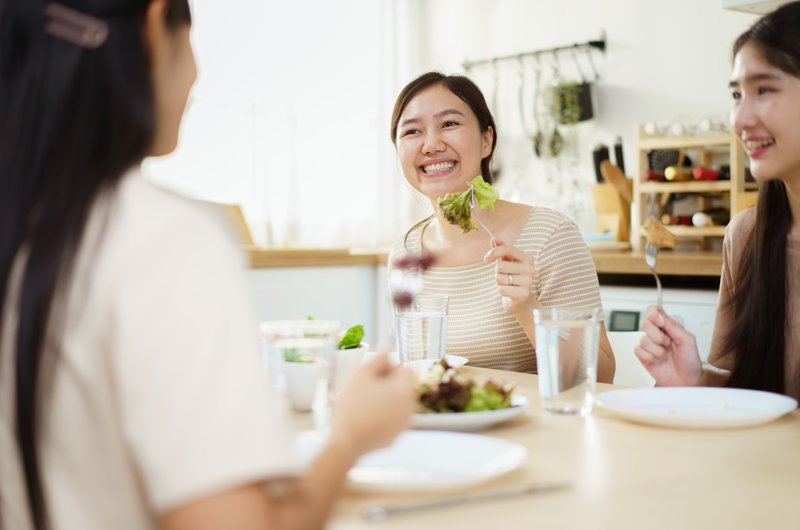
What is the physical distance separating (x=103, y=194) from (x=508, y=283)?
47.8 inches

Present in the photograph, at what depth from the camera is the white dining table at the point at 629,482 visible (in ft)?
2.70

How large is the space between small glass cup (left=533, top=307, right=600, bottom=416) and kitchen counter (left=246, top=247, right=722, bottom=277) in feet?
6.14

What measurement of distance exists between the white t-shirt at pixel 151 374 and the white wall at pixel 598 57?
3.39 m

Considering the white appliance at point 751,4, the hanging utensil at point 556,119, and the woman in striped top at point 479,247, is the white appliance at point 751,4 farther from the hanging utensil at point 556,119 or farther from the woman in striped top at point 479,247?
the hanging utensil at point 556,119

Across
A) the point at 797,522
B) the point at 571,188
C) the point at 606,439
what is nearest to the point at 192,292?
the point at 797,522

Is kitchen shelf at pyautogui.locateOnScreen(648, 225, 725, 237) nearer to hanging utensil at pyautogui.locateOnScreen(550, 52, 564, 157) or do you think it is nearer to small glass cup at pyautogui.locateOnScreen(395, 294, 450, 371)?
hanging utensil at pyautogui.locateOnScreen(550, 52, 564, 157)

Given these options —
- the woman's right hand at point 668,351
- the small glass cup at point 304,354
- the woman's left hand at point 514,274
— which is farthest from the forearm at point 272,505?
the woman's left hand at point 514,274

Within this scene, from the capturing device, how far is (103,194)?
69 centimetres

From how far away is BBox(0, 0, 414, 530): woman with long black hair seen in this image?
0.64 metres

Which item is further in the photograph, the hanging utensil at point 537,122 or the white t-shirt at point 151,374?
the hanging utensil at point 537,122

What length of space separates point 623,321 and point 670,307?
0.53 feet

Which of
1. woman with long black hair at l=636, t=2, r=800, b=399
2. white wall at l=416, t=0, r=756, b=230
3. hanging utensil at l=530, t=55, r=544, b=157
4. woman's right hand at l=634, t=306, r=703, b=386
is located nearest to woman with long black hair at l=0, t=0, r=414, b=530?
woman's right hand at l=634, t=306, r=703, b=386

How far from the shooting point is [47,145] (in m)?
0.68

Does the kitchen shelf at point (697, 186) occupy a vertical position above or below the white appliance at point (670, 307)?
above
